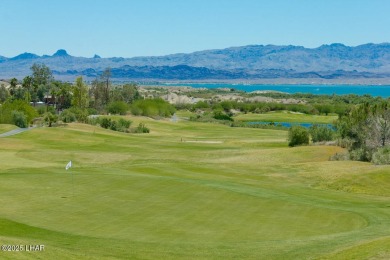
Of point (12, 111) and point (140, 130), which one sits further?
point (140, 130)

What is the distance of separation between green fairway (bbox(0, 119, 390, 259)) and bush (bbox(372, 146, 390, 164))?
2.59m

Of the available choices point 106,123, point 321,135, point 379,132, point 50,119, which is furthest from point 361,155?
point 106,123

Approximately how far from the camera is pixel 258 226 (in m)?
27.2

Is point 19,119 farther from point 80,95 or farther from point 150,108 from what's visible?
point 150,108

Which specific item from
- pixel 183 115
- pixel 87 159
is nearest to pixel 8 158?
pixel 87 159

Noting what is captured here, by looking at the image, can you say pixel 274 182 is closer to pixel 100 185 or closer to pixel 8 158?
pixel 100 185

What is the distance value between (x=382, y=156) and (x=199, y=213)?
31077mm

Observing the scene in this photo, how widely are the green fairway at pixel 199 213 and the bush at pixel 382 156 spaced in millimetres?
2595

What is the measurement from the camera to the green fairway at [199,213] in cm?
2217

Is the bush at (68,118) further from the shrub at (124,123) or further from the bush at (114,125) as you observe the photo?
the shrub at (124,123)

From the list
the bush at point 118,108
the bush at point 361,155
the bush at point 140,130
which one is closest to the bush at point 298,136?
the bush at point 361,155

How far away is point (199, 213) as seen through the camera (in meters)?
29.5

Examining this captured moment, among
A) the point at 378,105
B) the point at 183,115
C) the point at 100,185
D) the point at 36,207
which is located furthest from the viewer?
the point at 183,115

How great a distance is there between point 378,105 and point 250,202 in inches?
1656
